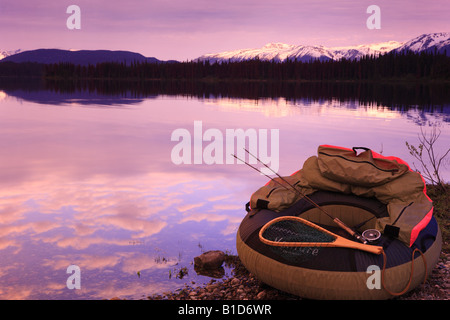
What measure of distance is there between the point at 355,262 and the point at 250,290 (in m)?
1.48

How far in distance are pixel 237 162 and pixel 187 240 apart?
7.76 metres

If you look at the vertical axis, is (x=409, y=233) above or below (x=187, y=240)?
above

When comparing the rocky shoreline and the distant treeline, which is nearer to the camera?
the rocky shoreline

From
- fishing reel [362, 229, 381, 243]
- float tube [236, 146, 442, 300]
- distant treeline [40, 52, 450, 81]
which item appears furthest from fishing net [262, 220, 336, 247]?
distant treeline [40, 52, 450, 81]

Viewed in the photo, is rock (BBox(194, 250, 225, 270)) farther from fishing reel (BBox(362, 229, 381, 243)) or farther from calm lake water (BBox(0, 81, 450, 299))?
fishing reel (BBox(362, 229, 381, 243))

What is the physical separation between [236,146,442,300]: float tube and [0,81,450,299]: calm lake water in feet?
4.51

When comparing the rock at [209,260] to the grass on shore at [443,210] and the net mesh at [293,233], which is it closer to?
the net mesh at [293,233]

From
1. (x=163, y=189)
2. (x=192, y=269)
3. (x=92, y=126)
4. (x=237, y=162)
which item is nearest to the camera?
(x=192, y=269)

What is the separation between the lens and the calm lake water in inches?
256

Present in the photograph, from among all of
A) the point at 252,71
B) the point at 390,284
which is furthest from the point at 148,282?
the point at 252,71

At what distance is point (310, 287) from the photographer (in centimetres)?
499

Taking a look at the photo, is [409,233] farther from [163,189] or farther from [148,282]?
[163,189]

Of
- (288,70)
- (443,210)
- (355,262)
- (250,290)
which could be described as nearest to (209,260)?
(250,290)

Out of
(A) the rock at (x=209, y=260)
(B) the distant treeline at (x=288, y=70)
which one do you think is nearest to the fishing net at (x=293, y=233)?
(A) the rock at (x=209, y=260)
